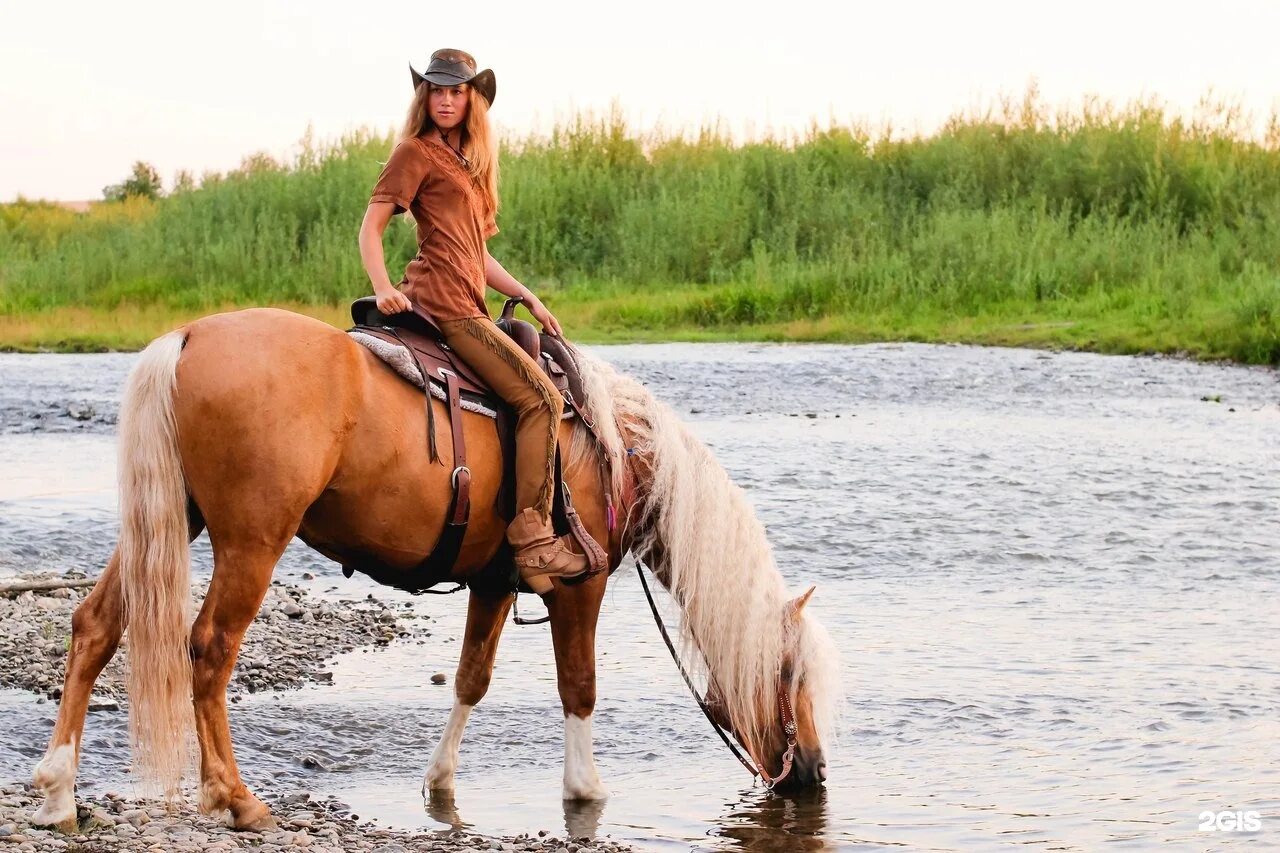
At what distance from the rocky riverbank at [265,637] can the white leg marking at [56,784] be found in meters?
1.22

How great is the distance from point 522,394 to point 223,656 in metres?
1.14

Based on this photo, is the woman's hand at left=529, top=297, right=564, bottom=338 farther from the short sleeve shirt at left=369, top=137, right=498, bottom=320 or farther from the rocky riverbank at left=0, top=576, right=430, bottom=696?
the rocky riverbank at left=0, top=576, right=430, bottom=696

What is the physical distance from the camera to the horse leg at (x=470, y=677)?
187 inches

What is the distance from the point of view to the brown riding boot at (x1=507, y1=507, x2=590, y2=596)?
175 inches

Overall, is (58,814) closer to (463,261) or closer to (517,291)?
(463,261)

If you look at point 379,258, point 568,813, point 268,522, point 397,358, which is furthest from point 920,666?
point 268,522

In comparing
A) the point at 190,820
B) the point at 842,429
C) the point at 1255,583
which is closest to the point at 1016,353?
the point at 842,429

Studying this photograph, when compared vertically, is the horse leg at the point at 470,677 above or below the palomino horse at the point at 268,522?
below

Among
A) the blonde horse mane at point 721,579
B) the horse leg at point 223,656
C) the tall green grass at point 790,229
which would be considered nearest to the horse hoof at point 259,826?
the horse leg at point 223,656

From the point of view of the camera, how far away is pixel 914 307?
19.0 meters

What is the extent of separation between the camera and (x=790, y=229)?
21641mm

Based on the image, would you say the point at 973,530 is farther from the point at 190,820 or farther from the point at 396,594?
the point at 190,820

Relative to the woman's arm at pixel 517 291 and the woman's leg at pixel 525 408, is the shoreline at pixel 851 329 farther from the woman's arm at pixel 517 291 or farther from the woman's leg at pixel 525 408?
the woman's leg at pixel 525 408

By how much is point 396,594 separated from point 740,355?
954 cm
